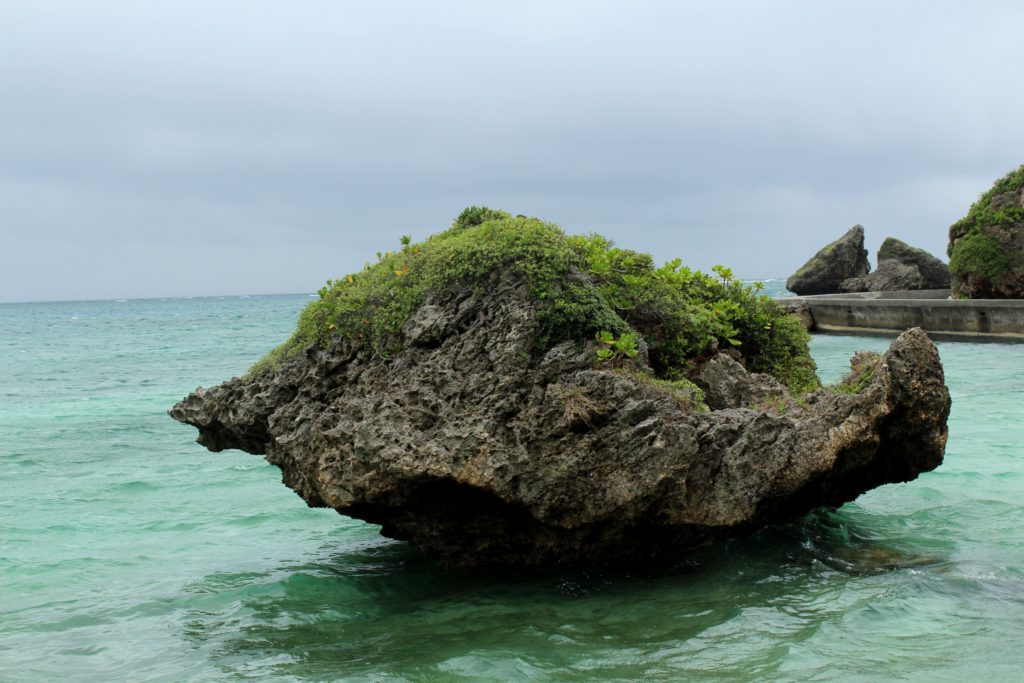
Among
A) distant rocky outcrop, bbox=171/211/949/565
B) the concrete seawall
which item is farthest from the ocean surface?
the concrete seawall

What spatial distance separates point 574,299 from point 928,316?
26103 millimetres

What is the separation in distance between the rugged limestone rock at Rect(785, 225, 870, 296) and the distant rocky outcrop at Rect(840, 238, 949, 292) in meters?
3.27

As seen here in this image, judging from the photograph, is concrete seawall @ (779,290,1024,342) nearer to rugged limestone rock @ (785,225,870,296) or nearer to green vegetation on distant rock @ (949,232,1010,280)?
green vegetation on distant rock @ (949,232,1010,280)

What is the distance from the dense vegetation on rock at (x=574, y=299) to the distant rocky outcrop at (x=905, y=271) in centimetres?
3829

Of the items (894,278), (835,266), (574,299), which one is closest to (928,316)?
(894,278)

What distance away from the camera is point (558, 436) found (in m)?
6.08

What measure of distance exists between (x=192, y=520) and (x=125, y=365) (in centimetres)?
2422

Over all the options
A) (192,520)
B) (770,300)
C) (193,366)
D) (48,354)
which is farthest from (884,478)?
(48,354)

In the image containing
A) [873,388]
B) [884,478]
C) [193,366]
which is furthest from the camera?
[193,366]

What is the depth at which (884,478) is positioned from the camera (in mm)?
7000

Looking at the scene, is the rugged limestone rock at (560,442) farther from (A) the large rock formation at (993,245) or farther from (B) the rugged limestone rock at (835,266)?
(B) the rugged limestone rock at (835,266)

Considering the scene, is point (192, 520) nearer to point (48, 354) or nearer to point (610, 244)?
point (610, 244)

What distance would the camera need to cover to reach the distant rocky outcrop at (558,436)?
6066 millimetres

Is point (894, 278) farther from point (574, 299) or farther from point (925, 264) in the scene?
point (574, 299)
